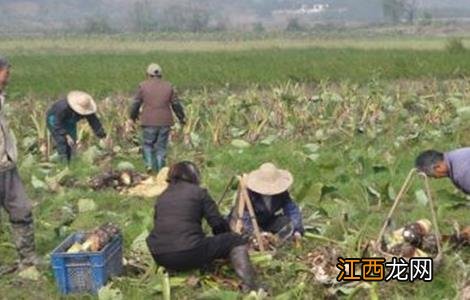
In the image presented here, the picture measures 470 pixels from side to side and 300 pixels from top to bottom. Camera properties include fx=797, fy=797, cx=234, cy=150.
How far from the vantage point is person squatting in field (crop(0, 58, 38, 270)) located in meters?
6.60

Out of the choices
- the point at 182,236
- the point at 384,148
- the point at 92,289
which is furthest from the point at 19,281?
the point at 384,148

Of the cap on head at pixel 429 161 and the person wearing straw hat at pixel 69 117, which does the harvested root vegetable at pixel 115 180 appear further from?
the cap on head at pixel 429 161

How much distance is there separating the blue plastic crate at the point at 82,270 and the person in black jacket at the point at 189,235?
0.39 meters

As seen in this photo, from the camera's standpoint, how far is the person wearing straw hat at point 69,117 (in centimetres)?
1074

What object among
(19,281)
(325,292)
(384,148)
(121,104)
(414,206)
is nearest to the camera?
(325,292)

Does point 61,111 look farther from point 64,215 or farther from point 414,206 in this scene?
point 414,206

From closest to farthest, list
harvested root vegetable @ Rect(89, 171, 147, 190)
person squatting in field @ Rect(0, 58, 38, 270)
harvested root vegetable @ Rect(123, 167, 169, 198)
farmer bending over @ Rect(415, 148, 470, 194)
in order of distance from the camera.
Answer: farmer bending over @ Rect(415, 148, 470, 194)
person squatting in field @ Rect(0, 58, 38, 270)
harvested root vegetable @ Rect(123, 167, 169, 198)
harvested root vegetable @ Rect(89, 171, 147, 190)

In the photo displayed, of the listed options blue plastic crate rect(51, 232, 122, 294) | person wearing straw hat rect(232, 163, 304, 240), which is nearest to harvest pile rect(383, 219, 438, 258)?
person wearing straw hat rect(232, 163, 304, 240)

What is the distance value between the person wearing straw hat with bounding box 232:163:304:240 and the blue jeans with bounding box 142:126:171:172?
13.9ft

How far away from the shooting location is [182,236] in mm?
6113

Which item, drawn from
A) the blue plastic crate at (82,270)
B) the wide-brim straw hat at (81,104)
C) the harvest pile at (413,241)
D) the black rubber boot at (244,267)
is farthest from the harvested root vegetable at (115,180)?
the harvest pile at (413,241)

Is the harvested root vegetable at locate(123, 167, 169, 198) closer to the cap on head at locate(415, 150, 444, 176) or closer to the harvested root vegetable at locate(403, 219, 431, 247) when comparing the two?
the harvested root vegetable at locate(403, 219, 431, 247)

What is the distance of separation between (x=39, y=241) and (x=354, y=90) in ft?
34.6

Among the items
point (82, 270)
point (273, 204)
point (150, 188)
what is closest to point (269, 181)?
point (273, 204)
